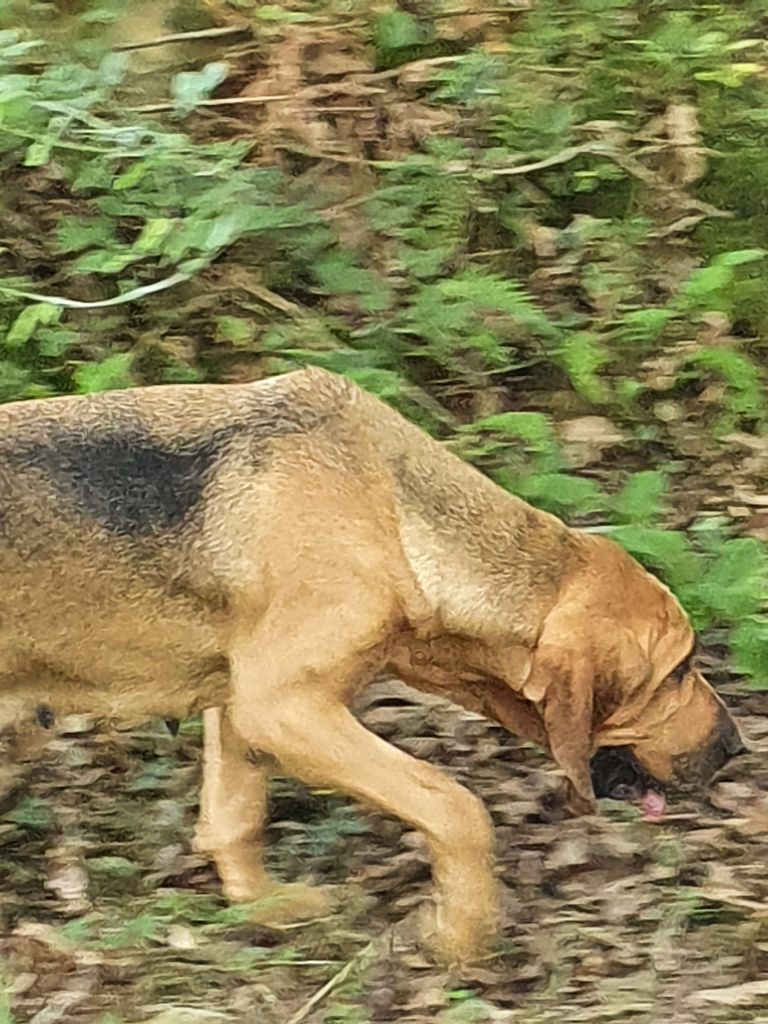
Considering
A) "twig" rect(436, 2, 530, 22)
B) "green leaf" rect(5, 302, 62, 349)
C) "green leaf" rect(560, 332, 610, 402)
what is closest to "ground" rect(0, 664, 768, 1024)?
"green leaf" rect(560, 332, 610, 402)

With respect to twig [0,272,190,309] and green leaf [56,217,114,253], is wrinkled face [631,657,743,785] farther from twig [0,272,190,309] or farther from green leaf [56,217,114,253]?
green leaf [56,217,114,253]

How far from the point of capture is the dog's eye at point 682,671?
4770mm

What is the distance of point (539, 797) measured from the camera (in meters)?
5.43

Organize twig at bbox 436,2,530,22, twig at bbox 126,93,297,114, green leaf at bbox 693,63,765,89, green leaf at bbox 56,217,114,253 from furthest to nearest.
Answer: twig at bbox 436,2,530,22 → green leaf at bbox 693,63,765,89 → twig at bbox 126,93,297,114 → green leaf at bbox 56,217,114,253

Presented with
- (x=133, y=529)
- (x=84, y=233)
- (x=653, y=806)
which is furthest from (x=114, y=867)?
(x=84, y=233)

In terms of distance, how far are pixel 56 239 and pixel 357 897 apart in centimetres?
335

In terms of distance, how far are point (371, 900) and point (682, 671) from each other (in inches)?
38.8

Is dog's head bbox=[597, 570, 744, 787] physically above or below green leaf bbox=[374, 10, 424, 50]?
below

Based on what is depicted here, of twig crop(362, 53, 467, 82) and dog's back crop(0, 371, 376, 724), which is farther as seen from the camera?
twig crop(362, 53, 467, 82)

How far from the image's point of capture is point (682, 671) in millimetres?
4801

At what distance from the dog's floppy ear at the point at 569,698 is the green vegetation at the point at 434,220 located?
4.90 feet

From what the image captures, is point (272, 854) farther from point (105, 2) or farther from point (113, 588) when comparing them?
point (105, 2)

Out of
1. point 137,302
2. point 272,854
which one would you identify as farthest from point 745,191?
point 272,854

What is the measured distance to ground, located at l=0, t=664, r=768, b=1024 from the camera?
442cm
